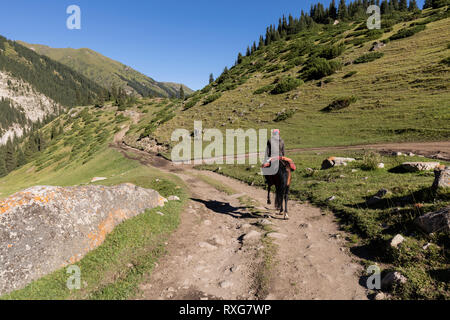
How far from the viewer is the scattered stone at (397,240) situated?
20.3ft

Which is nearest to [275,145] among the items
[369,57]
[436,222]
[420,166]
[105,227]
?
[436,222]

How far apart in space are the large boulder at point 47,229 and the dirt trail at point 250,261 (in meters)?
2.44

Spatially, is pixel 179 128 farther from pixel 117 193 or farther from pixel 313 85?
pixel 117 193

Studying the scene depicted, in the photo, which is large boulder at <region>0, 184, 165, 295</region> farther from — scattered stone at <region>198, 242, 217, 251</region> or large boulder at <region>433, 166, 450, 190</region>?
large boulder at <region>433, 166, 450, 190</region>

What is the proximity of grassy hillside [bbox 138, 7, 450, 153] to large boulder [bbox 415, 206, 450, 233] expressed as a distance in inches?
837

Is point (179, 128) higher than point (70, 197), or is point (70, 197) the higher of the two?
point (179, 128)

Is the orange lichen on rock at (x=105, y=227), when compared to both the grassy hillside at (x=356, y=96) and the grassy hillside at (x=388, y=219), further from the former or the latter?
the grassy hillside at (x=356, y=96)

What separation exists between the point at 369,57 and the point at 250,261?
55485mm

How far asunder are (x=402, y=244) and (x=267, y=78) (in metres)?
64.5

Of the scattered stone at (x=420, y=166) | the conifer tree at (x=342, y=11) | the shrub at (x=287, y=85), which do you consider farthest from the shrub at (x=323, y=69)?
the conifer tree at (x=342, y=11)

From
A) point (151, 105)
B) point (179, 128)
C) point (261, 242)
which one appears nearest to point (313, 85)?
point (179, 128)

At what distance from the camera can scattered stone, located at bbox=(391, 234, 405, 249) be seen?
619 cm

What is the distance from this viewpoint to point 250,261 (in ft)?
22.6

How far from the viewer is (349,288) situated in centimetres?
532
